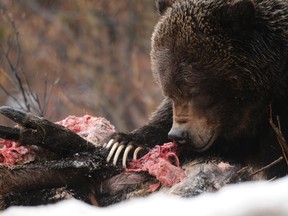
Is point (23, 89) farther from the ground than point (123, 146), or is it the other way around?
point (23, 89)

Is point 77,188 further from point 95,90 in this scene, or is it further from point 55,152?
point 95,90

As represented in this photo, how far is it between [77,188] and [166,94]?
1.14m

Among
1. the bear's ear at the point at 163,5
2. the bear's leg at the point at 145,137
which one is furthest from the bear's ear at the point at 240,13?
the bear's leg at the point at 145,137

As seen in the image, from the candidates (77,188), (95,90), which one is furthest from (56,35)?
(77,188)

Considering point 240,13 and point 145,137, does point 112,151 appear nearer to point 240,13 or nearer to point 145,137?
point 145,137

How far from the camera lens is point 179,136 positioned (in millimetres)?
3916

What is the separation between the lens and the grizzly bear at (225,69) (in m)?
4.08

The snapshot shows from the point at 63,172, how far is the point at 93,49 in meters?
10.5

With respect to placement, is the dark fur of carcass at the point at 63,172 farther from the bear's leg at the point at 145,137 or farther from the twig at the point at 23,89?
the twig at the point at 23,89

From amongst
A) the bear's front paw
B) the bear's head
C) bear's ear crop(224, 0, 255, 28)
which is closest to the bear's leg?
the bear's front paw

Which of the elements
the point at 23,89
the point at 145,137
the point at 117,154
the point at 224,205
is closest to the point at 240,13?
the point at 145,137

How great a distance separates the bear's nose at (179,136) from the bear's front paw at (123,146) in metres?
0.25

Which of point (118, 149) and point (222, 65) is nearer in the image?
point (118, 149)

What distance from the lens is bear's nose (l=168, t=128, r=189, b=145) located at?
12.8ft
